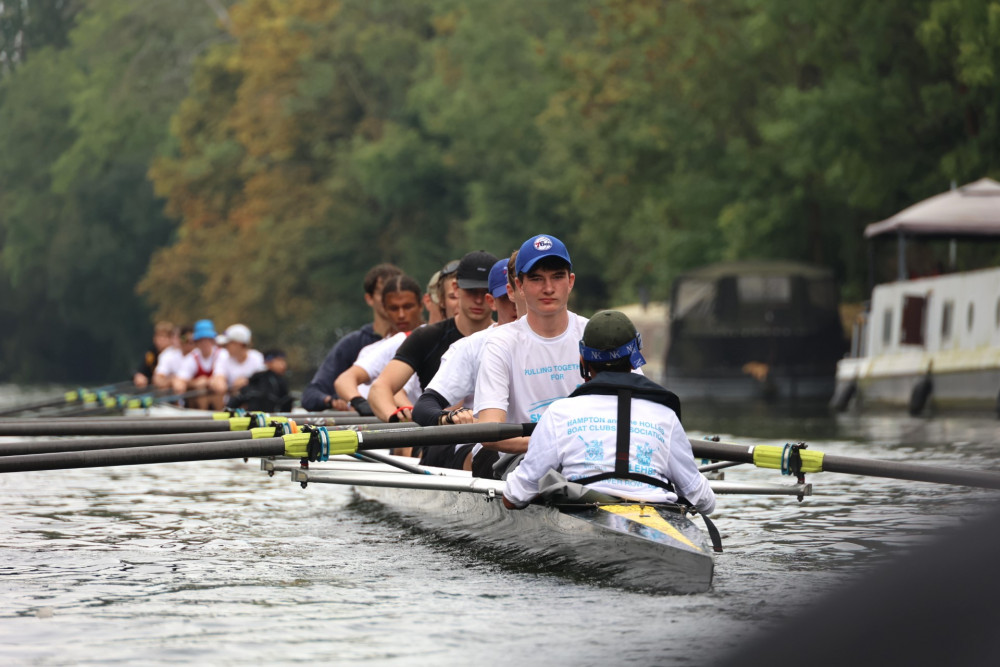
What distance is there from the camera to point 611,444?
6.84 meters

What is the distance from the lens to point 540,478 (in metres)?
7.12

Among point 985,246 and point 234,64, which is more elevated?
point 234,64

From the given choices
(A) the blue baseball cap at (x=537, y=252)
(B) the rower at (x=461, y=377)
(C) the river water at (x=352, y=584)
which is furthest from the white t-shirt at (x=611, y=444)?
(B) the rower at (x=461, y=377)

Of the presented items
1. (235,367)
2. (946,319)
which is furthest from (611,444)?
(946,319)

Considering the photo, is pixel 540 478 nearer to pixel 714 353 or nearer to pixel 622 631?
pixel 622 631

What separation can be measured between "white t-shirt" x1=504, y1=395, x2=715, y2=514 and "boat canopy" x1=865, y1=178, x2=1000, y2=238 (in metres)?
20.7

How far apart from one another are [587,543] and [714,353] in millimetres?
29864

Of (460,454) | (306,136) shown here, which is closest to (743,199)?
(306,136)

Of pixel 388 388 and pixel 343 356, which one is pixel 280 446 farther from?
pixel 343 356

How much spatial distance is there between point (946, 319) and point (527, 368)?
1920 centimetres

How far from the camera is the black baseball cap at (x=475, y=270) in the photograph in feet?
30.9

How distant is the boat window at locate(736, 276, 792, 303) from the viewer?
34.8 m

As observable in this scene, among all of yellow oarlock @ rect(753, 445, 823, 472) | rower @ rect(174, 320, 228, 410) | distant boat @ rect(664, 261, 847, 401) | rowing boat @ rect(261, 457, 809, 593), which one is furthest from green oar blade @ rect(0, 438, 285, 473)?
distant boat @ rect(664, 261, 847, 401)

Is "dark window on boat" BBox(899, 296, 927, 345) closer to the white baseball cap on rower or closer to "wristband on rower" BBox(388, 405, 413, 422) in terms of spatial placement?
the white baseball cap on rower
